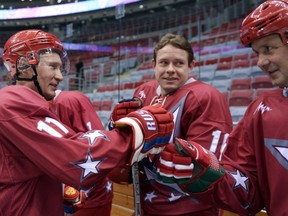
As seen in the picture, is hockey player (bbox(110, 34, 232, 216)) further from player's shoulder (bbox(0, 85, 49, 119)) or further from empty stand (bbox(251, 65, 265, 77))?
empty stand (bbox(251, 65, 265, 77))

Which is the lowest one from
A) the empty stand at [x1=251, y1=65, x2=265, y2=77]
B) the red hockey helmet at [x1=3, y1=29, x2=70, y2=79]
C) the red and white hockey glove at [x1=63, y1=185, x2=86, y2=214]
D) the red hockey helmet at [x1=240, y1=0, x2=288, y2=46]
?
the red and white hockey glove at [x1=63, y1=185, x2=86, y2=214]

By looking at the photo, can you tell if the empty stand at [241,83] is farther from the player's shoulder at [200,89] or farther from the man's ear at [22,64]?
the man's ear at [22,64]

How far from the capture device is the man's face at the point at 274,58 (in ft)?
3.30

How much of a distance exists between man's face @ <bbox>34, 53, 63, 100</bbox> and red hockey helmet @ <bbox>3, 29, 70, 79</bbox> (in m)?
0.02

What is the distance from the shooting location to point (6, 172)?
104 centimetres

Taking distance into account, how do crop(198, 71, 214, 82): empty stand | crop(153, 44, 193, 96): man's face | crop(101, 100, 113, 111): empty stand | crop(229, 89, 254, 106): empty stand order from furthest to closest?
crop(101, 100, 113, 111): empty stand → crop(198, 71, 214, 82): empty stand → crop(229, 89, 254, 106): empty stand → crop(153, 44, 193, 96): man's face

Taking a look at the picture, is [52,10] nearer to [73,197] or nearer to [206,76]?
[206,76]

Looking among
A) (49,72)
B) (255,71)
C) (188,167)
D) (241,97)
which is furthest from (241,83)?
(188,167)

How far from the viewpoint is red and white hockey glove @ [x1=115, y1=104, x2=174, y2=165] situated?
1.00 metres

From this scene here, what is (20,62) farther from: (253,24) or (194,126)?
(253,24)

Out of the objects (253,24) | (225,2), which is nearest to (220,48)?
(225,2)

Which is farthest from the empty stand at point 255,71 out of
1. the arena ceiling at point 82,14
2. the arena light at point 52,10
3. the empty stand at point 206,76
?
the arena ceiling at point 82,14

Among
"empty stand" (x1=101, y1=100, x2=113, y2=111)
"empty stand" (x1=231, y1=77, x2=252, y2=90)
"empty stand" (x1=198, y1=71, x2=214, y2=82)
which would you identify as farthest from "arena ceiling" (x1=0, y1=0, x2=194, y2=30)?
"empty stand" (x1=231, y1=77, x2=252, y2=90)

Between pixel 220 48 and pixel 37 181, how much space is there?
5.99 meters
